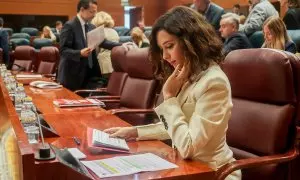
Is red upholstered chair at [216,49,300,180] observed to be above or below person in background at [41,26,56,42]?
above

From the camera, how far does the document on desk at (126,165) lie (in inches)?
48.0

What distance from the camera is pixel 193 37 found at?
56.9 inches

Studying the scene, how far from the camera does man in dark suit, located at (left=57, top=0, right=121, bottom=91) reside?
399cm

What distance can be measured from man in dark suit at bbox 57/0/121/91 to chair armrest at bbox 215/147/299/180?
8.36 feet

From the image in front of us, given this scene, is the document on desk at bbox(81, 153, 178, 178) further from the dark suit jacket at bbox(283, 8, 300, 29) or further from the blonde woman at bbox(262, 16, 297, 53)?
the dark suit jacket at bbox(283, 8, 300, 29)

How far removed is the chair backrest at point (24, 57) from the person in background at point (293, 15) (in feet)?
14.5

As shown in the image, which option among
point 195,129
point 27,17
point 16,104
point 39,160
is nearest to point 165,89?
point 195,129

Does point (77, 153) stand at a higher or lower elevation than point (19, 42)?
higher

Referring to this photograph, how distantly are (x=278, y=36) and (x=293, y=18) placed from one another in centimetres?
68

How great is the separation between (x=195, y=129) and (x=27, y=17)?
35.5 feet

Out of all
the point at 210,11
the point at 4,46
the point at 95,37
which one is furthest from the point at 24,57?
the point at 210,11

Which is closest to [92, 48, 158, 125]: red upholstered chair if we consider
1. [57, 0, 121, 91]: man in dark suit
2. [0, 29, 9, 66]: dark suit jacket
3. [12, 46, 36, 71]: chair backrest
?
[57, 0, 121, 91]: man in dark suit

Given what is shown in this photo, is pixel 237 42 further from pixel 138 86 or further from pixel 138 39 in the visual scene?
pixel 138 39

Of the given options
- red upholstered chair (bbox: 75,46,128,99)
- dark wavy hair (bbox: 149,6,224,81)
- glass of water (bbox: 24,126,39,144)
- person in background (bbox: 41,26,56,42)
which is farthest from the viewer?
person in background (bbox: 41,26,56,42)
